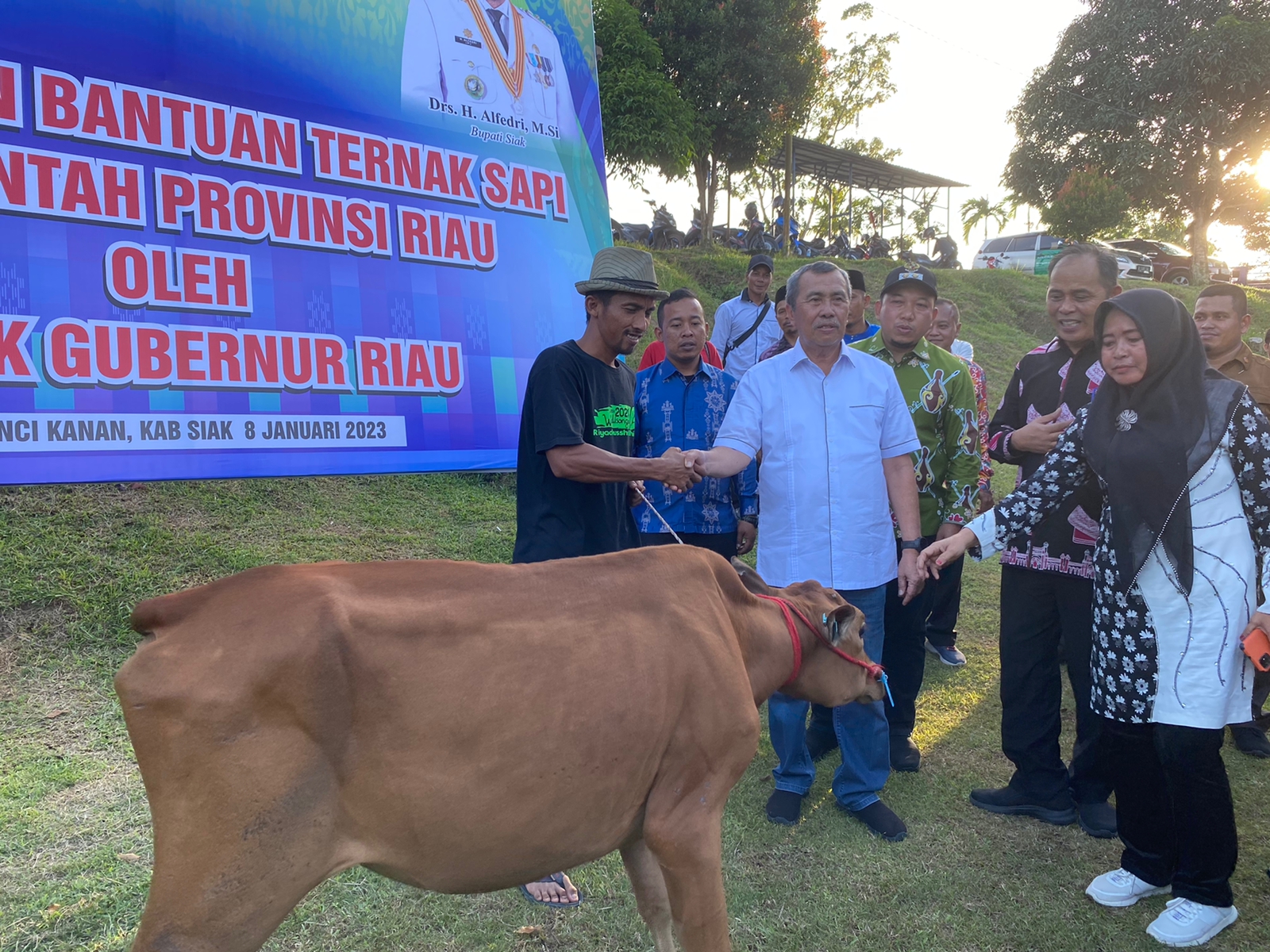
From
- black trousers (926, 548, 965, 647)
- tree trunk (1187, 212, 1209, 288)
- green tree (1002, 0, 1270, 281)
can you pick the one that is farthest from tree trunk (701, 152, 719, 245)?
tree trunk (1187, 212, 1209, 288)

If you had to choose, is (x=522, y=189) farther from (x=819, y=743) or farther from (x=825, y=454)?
(x=819, y=743)

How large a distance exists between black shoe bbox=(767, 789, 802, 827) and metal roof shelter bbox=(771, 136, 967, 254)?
1950 centimetres

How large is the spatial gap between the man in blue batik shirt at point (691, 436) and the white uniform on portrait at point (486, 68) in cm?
240

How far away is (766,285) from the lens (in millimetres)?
8055

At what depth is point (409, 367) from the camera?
18.5 ft

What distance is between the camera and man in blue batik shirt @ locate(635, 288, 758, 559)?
462 cm

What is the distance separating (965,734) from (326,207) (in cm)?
492

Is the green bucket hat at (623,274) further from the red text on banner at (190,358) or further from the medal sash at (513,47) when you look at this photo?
the medal sash at (513,47)

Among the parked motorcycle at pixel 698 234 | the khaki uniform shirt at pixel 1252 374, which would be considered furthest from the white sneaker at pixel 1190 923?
the parked motorcycle at pixel 698 234

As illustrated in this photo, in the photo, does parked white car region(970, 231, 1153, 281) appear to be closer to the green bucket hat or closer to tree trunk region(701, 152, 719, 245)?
tree trunk region(701, 152, 719, 245)

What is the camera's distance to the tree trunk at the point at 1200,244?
2783cm

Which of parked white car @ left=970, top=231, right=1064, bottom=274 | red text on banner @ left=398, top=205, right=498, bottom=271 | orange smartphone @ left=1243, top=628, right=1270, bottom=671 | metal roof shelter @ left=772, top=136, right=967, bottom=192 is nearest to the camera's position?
orange smartphone @ left=1243, top=628, right=1270, bottom=671

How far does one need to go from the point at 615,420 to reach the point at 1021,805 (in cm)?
271

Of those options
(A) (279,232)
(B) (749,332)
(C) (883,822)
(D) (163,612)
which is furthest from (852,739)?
(B) (749,332)
